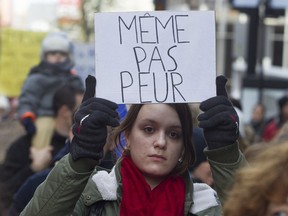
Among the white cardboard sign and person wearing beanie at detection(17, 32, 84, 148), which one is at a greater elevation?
the white cardboard sign

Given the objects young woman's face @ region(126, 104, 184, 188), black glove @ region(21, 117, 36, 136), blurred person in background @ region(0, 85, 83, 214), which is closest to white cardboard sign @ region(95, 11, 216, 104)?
young woman's face @ region(126, 104, 184, 188)

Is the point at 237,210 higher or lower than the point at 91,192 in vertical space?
higher

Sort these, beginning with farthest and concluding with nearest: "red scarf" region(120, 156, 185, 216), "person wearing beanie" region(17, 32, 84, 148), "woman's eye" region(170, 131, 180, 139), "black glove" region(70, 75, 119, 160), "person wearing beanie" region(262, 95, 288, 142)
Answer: "person wearing beanie" region(262, 95, 288, 142)
"person wearing beanie" region(17, 32, 84, 148)
"woman's eye" region(170, 131, 180, 139)
"red scarf" region(120, 156, 185, 216)
"black glove" region(70, 75, 119, 160)

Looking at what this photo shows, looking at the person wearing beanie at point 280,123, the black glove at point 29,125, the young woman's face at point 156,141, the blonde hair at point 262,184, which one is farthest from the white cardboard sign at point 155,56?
the person wearing beanie at point 280,123

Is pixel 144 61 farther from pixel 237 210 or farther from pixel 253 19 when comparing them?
pixel 253 19

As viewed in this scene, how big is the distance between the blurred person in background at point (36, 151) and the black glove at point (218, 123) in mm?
2714

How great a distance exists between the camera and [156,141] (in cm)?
339

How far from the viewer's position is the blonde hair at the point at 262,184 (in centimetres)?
234

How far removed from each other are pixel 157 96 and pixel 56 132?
2.88 metres

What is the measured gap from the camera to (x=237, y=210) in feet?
7.93

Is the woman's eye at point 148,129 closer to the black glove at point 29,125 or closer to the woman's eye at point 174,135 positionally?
the woman's eye at point 174,135

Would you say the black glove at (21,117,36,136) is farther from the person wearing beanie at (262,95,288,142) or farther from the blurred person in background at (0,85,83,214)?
the person wearing beanie at (262,95,288,142)

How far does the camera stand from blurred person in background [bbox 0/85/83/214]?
597cm

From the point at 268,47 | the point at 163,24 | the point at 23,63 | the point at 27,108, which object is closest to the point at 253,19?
the point at 23,63
